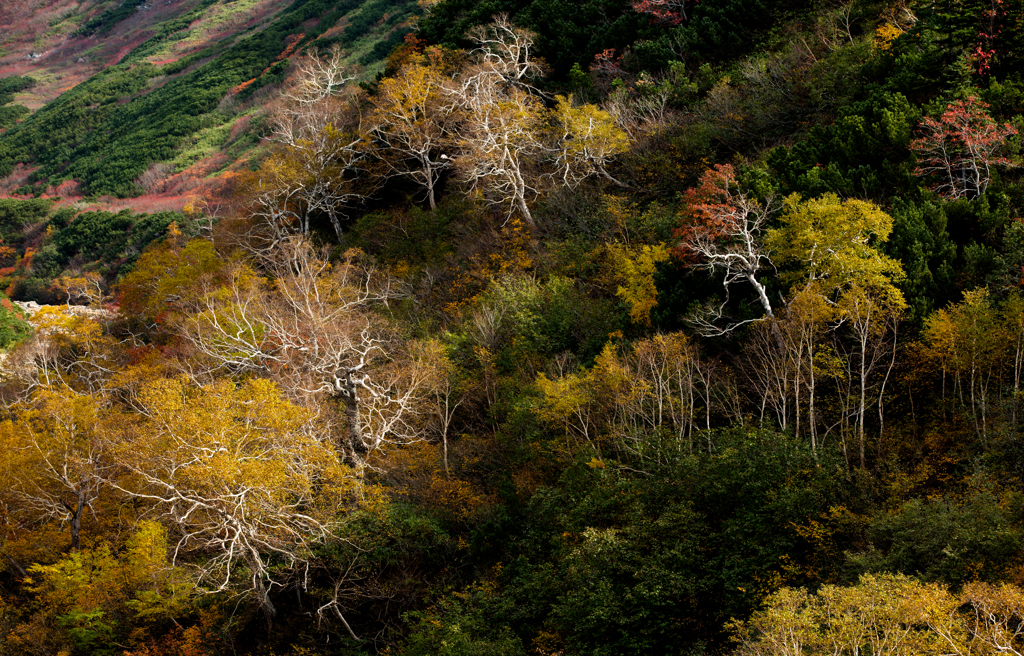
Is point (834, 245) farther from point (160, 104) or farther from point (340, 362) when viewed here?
point (160, 104)

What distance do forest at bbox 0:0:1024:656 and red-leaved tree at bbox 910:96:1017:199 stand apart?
15 cm

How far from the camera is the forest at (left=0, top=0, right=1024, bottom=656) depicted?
54.4 ft

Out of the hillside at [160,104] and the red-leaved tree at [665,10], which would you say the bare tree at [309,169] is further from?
the hillside at [160,104]

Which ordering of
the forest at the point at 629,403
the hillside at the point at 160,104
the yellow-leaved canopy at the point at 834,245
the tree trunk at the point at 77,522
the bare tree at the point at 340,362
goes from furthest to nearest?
the hillside at the point at 160,104
the tree trunk at the point at 77,522
the bare tree at the point at 340,362
the yellow-leaved canopy at the point at 834,245
the forest at the point at 629,403

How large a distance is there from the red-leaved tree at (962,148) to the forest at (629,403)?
150 millimetres

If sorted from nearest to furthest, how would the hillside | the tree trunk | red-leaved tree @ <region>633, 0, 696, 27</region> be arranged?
the tree trunk < red-leaved tree @ <region>633, 0, 696, 27</region> < the hillside

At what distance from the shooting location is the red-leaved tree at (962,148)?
22203 millimetres

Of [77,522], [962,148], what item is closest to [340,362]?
[77,522]

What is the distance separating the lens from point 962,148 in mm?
22781

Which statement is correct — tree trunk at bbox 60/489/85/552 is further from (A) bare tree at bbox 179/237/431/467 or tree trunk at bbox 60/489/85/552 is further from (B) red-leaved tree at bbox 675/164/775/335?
(B) red-leaved tree at bbox 675/164/775/335

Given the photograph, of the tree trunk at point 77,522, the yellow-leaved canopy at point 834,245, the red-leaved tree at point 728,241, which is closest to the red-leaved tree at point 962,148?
the yellow-leaved canopy at point 834,245

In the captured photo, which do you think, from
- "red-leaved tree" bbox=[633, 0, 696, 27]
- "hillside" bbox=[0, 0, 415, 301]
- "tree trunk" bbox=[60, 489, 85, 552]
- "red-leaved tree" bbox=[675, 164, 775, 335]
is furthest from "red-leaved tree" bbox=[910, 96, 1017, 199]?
"hillside" bbox=[0, 0, 415, 301]

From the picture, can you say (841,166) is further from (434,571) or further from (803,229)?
(434,571)

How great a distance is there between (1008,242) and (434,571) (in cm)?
1843
